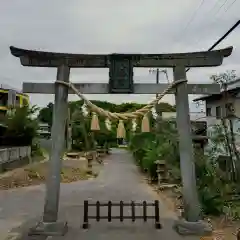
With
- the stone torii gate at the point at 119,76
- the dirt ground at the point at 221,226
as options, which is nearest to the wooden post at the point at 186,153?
the stone torii gate at the point at 119,76

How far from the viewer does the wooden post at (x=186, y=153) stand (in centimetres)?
730

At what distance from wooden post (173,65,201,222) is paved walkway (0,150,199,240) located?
0.64m

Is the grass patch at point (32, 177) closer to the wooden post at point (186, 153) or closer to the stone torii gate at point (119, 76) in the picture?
the stone torii gate at point (119, 76)

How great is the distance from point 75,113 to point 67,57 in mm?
31861

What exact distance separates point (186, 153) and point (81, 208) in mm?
4474

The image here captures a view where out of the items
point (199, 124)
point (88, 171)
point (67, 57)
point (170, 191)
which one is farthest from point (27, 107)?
point (67, 57)

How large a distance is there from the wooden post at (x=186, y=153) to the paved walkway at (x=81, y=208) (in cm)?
64

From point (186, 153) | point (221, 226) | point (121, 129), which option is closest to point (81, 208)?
point (121, 129)

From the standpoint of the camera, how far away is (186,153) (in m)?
7.47

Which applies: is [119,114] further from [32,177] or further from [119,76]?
[32,177]

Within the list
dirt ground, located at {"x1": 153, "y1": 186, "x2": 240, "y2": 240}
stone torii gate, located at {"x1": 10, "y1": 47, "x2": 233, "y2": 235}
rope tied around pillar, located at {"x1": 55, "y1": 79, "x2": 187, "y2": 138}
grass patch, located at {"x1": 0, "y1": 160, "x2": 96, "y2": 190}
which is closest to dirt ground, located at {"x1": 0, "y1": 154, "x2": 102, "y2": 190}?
grass patch, located at {"x1": 0, "y1": 160, "x2": 96, "y2": 190}

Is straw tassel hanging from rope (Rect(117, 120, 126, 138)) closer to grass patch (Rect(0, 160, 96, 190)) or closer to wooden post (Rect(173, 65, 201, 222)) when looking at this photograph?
wooden post (Rect(173, 65, 201, 222))

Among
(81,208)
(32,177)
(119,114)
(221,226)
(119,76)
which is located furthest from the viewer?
(32,177)

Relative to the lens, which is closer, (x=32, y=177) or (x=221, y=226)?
(x=221, y=226)
